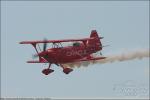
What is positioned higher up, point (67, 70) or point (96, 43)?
point (96, 43)

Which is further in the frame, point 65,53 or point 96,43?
point 96,43

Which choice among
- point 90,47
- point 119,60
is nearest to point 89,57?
point 90,47

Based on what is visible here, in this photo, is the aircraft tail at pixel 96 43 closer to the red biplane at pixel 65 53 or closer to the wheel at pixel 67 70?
the red biplane at pixel 65 53

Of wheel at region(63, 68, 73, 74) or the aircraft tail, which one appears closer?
wheel at region(63, 68, 73, 74)

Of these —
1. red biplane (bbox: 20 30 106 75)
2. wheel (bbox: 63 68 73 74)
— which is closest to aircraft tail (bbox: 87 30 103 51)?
red biplane (bbox: 20 30 106 75)

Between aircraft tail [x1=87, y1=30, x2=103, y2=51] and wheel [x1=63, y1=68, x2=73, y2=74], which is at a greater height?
aircraft tail [x1=87, y1=30, x2=103, y2=51]

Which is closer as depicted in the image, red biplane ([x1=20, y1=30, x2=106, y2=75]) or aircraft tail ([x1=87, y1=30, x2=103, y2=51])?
red biplane ([x1=20, y1=30, x2=106, y2=75])

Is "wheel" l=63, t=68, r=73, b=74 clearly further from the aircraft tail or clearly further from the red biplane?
the aircraft tail

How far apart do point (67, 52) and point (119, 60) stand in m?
Answer: 7.96

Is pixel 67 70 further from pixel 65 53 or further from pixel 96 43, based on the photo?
pixel 96 43

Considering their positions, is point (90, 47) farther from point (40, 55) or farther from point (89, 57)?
point (40, 55)

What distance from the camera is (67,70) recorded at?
47.8 meters

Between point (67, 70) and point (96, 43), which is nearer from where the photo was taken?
point (67, 70)

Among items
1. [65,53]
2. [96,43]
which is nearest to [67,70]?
[65,53]
